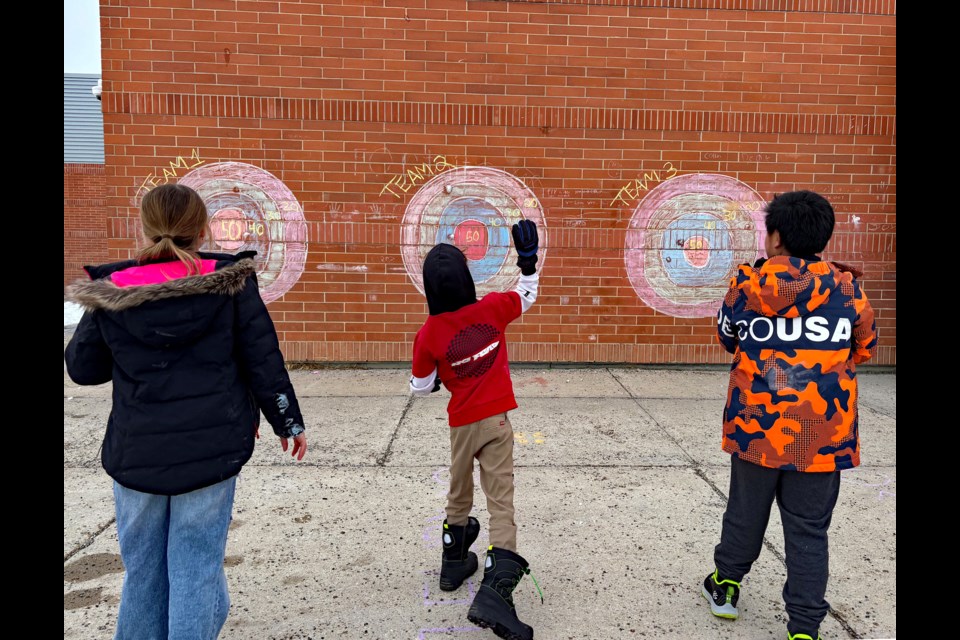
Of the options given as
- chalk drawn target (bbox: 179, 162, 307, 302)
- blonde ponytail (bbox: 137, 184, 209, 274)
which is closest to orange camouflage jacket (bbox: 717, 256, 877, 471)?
blonde ponytail (bbox: 137, 184, 209, 274)

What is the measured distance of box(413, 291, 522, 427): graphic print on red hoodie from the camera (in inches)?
98.4

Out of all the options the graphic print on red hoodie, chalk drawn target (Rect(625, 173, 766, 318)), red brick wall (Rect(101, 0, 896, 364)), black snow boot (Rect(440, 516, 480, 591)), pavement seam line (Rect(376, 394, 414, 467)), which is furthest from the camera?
chalk drawn target (Rect(625, 173, 766, 318))

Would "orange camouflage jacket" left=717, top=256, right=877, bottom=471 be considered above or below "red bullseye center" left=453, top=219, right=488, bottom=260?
below

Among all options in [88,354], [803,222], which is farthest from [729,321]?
[88,354]

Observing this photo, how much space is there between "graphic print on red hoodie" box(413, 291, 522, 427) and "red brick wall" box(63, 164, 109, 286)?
679 inches

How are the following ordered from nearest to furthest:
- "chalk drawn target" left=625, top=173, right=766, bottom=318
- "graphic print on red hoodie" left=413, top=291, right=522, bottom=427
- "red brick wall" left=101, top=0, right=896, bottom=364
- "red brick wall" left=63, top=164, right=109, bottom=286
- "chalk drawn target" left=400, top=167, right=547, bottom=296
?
"graphic print on red hoodie" left=413, top=291, right=522, bottom=427, "red brick wall" left=101, top=0, right=896, bottom=364, "chalk drawn target" left=400, top=167, right=547, bottom=296, "chalk drawn target" left=625, top=173, right=766, bottom=318, "red brick wall" left=63, top=164, right=109, bottom=286

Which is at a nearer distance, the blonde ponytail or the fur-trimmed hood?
the fur-trimmed hood

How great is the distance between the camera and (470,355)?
252cm

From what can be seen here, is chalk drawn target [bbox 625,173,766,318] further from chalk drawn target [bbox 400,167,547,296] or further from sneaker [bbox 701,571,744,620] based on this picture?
sneaker [bbox 701,571,744,620]

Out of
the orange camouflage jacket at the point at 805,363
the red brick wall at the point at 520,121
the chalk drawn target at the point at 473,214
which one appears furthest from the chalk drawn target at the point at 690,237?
the orange camouflage jacket at the point at 805,363

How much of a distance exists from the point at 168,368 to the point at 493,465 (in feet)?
4.20

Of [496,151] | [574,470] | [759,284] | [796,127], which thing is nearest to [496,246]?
[496,151]

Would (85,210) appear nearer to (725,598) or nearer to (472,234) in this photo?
(472,234)

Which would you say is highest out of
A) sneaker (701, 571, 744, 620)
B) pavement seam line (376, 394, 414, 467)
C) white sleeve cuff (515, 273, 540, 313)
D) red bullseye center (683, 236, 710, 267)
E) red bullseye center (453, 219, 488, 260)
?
red bullseye center (453, 219, 488, 260)
